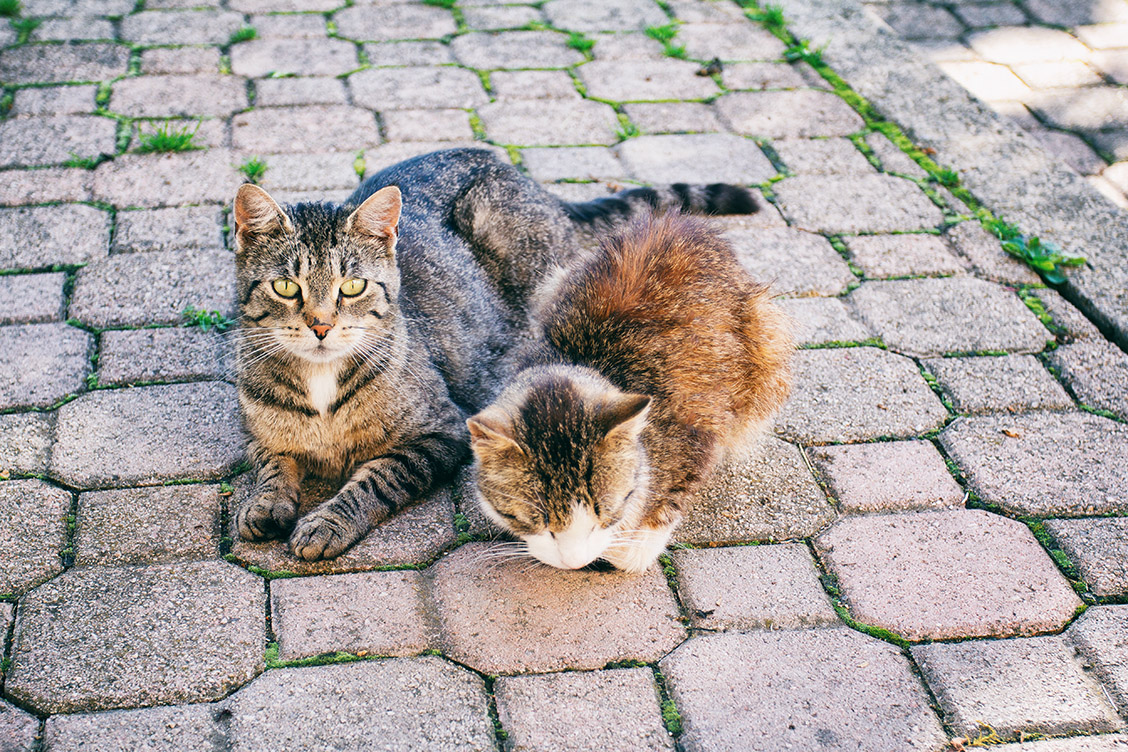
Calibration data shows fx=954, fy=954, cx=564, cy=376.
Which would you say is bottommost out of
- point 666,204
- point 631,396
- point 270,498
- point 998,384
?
point 270,498

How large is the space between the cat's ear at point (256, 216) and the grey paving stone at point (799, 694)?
1747 mm

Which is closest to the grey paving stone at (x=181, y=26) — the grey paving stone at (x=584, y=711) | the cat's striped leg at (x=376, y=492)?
the cat's striped leg at (x=376, y=492)

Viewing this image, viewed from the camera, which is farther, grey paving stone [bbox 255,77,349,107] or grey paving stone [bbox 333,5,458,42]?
grey paving stone [bbox 333,5,458,42]

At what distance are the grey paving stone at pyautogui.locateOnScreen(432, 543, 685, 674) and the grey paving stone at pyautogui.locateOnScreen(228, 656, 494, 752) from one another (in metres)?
0.12

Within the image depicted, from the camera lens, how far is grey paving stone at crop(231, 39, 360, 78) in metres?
5.57

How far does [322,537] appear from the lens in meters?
2.83

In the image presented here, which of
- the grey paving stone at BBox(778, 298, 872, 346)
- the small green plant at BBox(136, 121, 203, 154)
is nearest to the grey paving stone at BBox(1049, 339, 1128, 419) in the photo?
the grey paving stone at BBox(778, 298, 872, 346)

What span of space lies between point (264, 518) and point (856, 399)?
2.13 metres

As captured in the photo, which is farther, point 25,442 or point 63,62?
point 63,62

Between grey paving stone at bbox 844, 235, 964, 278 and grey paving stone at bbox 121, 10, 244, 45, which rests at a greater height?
grey paving stone at bbox 844, 235, 964, 278

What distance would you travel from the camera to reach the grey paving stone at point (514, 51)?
5754mm

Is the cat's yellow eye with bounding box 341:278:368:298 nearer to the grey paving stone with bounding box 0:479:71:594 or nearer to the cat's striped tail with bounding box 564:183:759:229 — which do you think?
the grey paving stone with bounding box 0:479:71:594

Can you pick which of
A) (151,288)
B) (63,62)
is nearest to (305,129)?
(151,288)

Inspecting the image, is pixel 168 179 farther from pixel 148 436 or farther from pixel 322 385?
pixel 322 385
